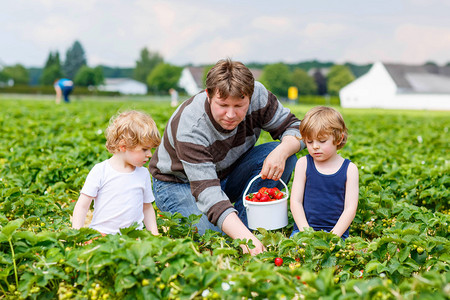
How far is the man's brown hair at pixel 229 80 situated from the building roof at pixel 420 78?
54557 mm

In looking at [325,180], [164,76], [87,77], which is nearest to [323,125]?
[325,180]

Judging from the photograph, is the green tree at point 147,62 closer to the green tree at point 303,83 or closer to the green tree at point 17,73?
the green tree at point 17,73

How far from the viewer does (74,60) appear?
3829 inches

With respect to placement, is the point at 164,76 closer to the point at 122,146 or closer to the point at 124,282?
the point at 122,146

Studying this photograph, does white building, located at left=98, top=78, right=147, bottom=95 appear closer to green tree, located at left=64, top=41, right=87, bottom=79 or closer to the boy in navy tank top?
green tree, located at left=64, top=41, right=87, bottom=79

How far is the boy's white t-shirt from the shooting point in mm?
2682

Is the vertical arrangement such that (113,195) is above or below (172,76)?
below

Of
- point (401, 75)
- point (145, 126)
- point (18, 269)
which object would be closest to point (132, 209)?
point (145, 126)

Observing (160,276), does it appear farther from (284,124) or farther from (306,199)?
(284,124)

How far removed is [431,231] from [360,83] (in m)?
58.5

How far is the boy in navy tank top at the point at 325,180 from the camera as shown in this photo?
2.80m

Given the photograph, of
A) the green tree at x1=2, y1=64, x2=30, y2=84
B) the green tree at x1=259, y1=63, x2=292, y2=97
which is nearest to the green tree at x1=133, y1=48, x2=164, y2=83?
the green tree at x1=2, y1=64, x2=30, y2=84

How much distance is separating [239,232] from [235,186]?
3.33 ft

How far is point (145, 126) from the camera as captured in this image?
8.55ft
